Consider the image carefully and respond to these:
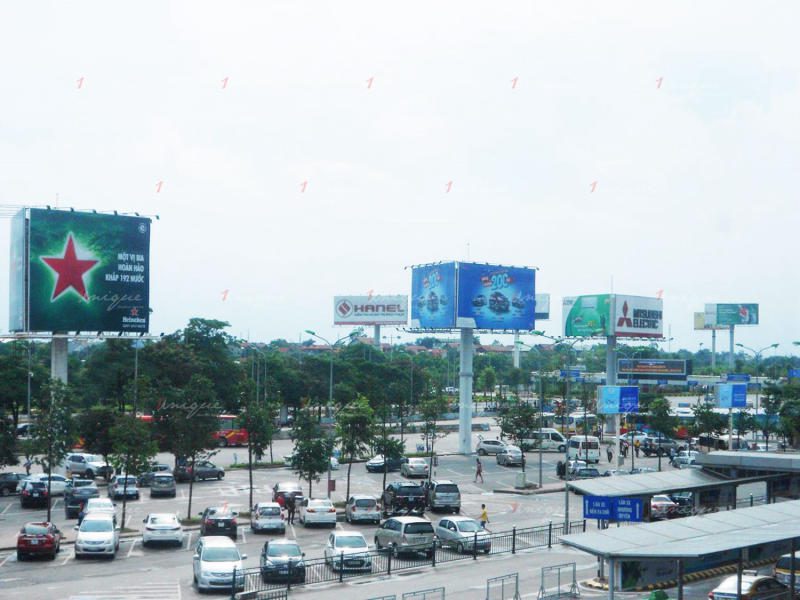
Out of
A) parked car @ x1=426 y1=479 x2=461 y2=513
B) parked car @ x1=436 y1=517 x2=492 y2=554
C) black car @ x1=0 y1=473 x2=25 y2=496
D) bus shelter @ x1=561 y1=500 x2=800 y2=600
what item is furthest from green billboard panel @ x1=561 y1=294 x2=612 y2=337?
bus shelter @ x1=561 y1=500 x2=800 y2=600

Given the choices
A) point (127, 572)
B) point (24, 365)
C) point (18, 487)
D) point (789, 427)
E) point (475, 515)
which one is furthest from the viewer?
point (24, 365)

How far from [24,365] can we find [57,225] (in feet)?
92.0

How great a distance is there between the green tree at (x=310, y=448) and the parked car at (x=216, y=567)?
55.0 feet

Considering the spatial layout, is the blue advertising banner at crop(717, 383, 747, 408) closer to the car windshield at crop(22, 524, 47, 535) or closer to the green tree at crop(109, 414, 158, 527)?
the green tree at crop(109, 414, 158, 527)

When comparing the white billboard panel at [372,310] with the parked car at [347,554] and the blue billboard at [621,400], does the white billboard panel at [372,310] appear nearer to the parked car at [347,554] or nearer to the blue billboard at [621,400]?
the blue billboard at [621,400]

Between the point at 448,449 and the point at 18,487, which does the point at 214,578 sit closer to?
the point at 18,487

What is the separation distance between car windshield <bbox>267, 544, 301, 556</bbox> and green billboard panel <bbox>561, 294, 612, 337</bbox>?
238 feet

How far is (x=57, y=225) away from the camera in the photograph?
193ft

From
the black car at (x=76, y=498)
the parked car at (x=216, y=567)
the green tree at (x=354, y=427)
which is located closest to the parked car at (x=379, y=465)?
the green tree at (x=354, y=427)

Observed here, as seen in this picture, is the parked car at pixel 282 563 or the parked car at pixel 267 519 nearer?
the parked car at pixel 282 563

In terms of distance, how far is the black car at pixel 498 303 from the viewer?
276 ft

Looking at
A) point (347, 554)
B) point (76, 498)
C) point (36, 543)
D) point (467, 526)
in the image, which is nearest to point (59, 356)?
point (76, 498)

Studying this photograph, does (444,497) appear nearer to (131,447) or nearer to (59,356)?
(131,447)

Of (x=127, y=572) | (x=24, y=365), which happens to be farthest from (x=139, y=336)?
(x=127, y=572)
